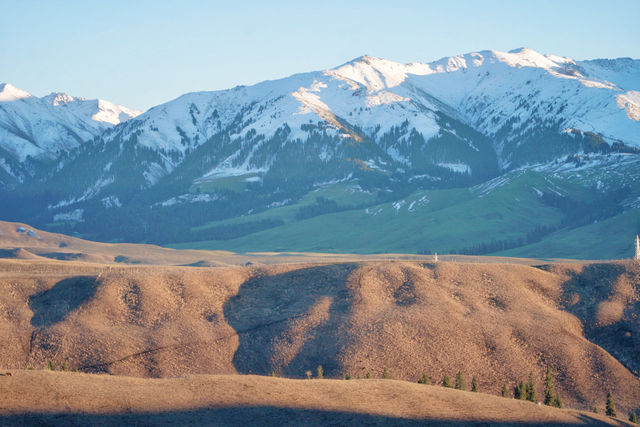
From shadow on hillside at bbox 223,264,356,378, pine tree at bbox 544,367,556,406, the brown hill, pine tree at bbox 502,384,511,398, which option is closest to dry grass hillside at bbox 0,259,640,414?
shadow on hillside at bbox 223,264,356,378

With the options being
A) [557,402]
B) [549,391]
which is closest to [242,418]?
[557,402]

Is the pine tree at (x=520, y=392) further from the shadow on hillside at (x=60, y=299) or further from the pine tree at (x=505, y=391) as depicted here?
the shadow on hillside at (x=60, y=299)

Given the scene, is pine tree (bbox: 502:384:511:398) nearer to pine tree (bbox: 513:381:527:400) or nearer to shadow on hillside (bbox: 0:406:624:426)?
pine tree (bbox: 513:381:527:400)

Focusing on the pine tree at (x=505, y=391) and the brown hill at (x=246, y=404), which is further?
the pine tree at (x=505, y=391)

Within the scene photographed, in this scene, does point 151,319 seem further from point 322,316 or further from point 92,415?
point 92,415

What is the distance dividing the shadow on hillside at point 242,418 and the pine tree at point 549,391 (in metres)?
22.5

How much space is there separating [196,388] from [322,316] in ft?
135

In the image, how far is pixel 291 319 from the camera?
343 feet

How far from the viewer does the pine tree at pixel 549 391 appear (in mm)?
85975

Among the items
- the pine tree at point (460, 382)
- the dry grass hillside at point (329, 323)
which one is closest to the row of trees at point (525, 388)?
the pine tree at point (460, 382)

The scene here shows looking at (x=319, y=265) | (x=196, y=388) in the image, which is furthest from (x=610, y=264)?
(x=196, y=388)

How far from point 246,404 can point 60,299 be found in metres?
52.0

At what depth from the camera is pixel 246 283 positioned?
114500mm

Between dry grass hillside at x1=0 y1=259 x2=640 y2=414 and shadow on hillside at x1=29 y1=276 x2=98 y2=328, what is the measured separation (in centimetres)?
23
